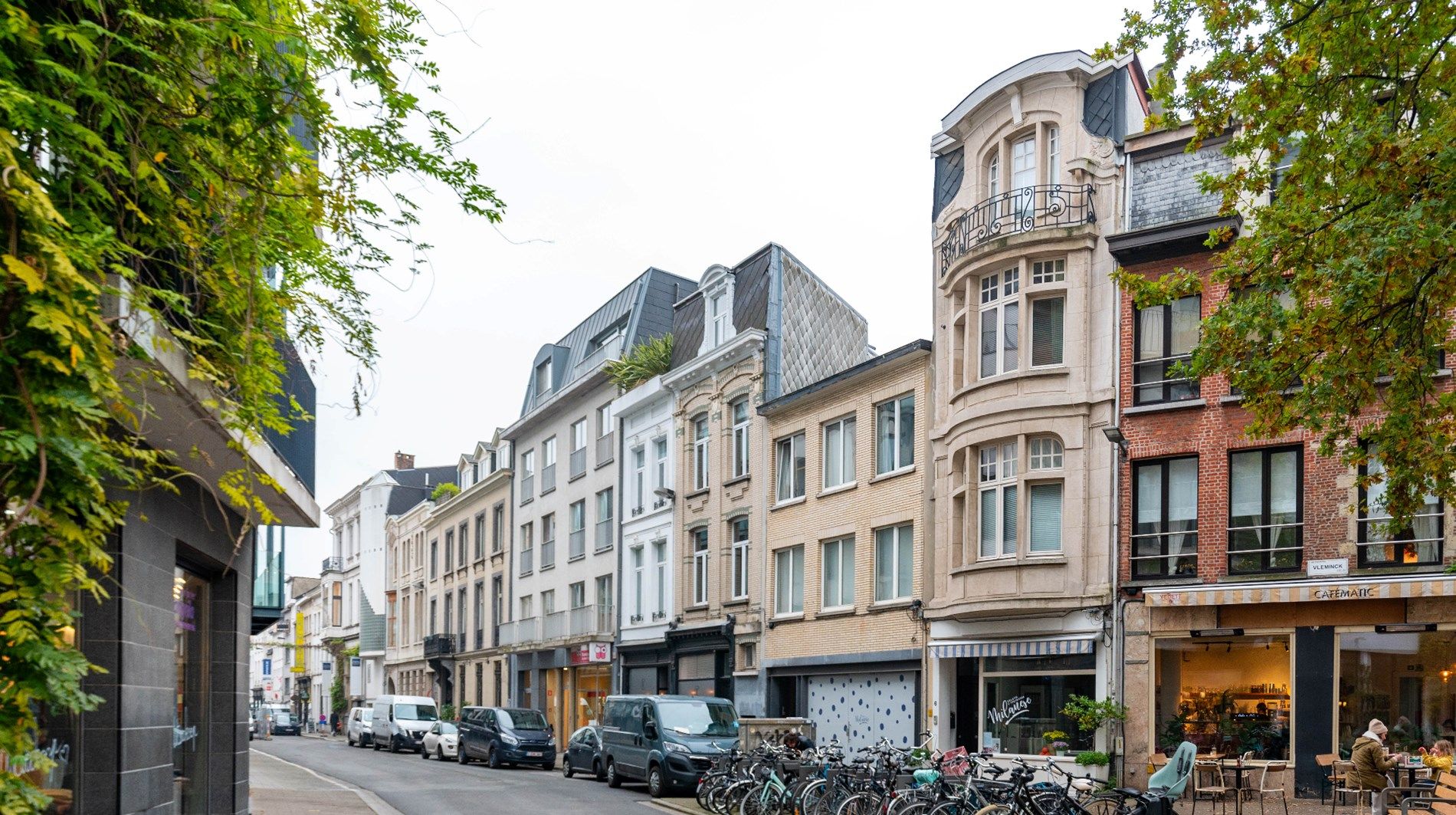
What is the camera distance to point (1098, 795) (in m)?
15.0

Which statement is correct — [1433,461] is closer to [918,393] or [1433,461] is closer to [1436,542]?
[1436,542]

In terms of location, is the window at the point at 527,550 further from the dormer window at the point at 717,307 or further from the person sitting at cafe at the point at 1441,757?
the person sitting at cafe at the point at 1441,757

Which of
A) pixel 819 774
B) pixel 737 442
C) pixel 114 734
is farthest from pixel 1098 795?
pixel 737 442

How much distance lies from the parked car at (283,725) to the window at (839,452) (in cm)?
4497

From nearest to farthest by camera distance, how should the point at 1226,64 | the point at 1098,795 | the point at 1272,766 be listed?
the point at 1226,64 < the point at 1098,795 < the point at 1272,766

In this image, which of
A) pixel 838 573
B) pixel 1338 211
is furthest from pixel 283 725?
pixel 1338 211

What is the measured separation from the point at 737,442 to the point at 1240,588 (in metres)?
15.7

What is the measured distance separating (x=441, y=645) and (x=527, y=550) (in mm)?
10127

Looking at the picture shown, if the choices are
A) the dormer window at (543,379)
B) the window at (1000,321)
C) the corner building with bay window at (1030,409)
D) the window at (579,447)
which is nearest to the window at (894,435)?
the corner building with bay window at (1030,409)

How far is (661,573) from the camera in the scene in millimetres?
39406

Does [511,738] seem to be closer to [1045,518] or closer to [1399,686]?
[1045,518]

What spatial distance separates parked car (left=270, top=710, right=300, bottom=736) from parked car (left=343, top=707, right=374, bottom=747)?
53.8ft

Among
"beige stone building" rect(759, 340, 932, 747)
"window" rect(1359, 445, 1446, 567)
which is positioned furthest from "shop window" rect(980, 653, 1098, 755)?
"window" rect(1359, 445, 1446, 567)

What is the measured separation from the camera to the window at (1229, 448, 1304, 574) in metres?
21.8
